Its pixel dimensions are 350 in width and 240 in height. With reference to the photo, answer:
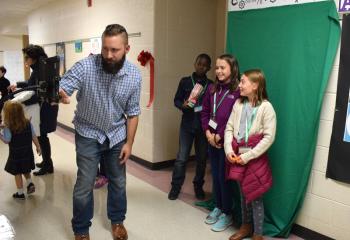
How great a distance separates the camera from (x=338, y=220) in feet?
7.16

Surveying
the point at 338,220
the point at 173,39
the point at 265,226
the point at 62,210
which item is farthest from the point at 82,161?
the point at 173,39

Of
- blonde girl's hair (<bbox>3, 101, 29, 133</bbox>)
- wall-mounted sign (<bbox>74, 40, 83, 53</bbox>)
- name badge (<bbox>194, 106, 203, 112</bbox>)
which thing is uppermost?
wall-mounted sign (<bbox>74, 40, 83, 53</bbox>)

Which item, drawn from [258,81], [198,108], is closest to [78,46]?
[198,108]

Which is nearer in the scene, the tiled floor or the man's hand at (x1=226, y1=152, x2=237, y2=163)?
the man's hand at (x1=226, y1=152, x2=237, y2=163)

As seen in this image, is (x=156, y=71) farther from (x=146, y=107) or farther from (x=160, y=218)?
(x=160, y=218)

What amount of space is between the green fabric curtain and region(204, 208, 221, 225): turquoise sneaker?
1.25 ft

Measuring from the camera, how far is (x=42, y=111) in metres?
3.36

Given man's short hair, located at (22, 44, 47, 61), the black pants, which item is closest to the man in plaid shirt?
man's short hair, located at (22, 44, 47, 61)

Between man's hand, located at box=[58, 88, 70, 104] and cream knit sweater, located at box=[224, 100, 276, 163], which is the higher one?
man's hand, located at box=[58, 88, 70, 104]

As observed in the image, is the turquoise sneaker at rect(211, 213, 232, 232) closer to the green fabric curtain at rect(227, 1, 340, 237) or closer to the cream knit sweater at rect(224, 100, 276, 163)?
the green fabric curtain at rect(227, 1, 340, 237)

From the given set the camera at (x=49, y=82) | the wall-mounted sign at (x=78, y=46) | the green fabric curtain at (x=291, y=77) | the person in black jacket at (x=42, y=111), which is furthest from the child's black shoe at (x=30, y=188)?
the wall-mounted sign at (x=78, y=46)

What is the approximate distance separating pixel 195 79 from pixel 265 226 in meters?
1.35

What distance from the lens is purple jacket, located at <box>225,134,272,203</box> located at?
2158mm

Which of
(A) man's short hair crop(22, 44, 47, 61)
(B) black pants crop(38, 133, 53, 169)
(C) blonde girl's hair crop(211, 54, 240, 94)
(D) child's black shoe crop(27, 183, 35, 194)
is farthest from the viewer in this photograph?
(B) black pants crop(38, 133, 53, 169)
